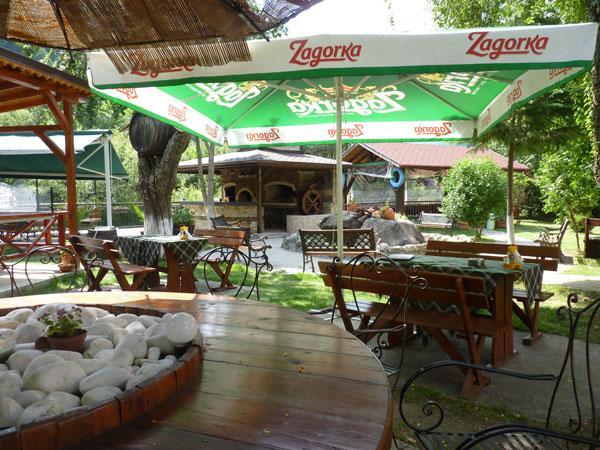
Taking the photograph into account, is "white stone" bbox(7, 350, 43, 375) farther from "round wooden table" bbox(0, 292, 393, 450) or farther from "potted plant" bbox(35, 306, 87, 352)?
"round wooden table" bbox(0, 292, 393, 450)

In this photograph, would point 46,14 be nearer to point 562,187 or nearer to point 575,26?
point 575,26

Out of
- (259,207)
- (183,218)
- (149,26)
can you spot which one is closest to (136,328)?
(149,26)

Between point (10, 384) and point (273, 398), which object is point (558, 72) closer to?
point (273, 398)

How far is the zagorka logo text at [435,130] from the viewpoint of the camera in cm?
593

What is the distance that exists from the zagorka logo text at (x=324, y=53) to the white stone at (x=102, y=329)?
7.68 ft

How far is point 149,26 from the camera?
87.0 inches

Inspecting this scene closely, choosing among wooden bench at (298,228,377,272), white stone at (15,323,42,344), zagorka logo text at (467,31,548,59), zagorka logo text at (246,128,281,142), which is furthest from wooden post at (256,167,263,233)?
white stone at (15,323,42,344)

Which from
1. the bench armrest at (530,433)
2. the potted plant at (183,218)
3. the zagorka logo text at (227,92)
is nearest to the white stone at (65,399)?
the bench armrest at (530,433)

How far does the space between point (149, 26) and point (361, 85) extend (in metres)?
3.59

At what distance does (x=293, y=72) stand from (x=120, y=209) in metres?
20.3

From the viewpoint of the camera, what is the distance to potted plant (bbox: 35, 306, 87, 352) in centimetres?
162

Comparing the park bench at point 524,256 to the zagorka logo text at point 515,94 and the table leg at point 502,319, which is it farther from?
the zagorka logo text at point 515,94

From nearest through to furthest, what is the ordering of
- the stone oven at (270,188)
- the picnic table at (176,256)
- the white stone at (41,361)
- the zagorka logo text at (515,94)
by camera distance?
the white stone at (41,361) < the zagorka logo text at (515,94) < the picnic table at (176,256) < the stone oven at (270,188)

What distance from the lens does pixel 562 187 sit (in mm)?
11633
